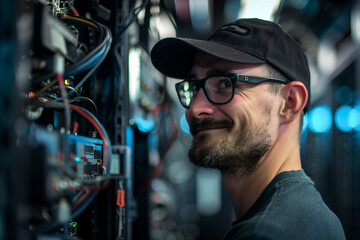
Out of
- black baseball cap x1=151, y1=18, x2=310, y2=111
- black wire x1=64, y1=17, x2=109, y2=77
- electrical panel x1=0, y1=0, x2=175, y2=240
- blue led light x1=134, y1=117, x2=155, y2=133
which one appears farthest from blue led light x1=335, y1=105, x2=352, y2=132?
black wire x1=64, y1=17, x2=109, y2=77

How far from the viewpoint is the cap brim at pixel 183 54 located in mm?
1113

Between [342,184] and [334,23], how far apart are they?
5.29 ft

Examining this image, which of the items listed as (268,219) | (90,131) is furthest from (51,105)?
(268,219)

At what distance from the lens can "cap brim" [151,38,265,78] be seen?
1.11m

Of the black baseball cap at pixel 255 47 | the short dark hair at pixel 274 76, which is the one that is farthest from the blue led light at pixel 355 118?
the short dark hair at pixel 274 76

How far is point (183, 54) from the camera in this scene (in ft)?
4.74

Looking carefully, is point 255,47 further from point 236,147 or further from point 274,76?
point 236,147

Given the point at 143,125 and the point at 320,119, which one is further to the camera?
the point at 320,119

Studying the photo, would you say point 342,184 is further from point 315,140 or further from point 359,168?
point 315,140

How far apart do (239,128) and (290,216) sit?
41 centimetres

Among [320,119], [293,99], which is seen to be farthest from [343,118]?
[293,99]

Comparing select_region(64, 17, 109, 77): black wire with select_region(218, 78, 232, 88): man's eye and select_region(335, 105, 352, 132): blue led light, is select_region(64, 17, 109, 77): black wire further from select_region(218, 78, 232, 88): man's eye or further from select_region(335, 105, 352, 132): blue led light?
select_region(335, 105, 352, 132): blue led light

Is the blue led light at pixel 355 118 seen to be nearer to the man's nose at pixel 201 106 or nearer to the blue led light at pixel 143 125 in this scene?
the blue led light at pixel 143 125

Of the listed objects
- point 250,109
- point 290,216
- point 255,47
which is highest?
point 255,47
